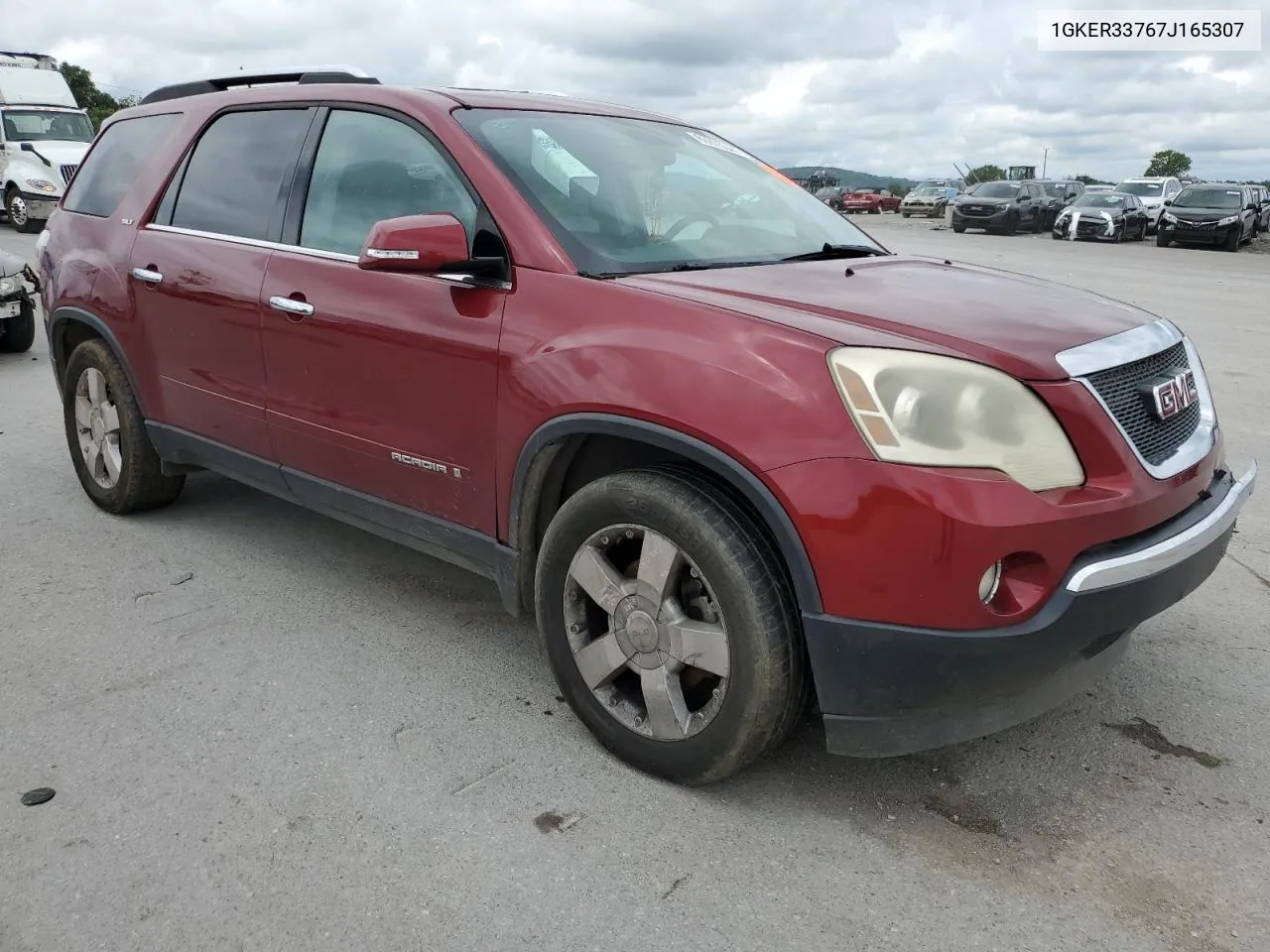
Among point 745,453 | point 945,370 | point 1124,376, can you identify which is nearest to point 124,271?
point 745,453

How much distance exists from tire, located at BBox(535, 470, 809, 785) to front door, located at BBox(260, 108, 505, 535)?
1.39 ft

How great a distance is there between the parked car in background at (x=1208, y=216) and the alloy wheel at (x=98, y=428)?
2626cm

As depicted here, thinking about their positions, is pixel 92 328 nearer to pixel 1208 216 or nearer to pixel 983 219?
pixel 1208 216

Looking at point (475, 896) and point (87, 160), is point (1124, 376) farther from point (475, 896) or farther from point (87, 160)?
point (87, 160)

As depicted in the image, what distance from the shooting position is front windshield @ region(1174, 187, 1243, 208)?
84.0 feet

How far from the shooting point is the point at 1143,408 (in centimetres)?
256

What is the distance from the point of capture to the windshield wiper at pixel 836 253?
3.38 meters

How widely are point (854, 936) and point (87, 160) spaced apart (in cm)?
473

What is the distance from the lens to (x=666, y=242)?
3168 millimetres

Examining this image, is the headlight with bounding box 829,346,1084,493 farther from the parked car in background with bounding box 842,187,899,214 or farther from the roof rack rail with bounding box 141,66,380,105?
the parked car in background with bounding box 842,187,899,214

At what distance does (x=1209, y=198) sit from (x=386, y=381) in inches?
1095

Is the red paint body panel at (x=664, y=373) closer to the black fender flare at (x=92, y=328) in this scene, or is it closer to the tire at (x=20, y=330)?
the black fender flare at (x=92, y=328)

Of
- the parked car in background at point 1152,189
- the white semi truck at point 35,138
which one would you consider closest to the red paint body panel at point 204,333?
the white semi truck at point 35,138

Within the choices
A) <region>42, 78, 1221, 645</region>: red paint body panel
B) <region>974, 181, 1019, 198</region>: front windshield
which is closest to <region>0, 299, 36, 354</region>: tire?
<region>42, 78, 1221, 645</region>: red paint body panel
